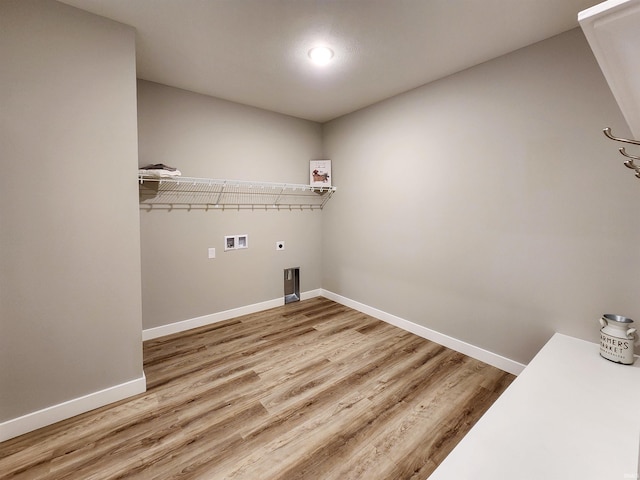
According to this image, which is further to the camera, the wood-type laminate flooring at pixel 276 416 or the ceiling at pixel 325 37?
the ceiling at pixel 325 37

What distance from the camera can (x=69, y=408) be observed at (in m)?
1.89

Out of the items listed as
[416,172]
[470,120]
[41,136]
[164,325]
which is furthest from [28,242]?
[470,120]

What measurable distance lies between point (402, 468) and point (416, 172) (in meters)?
2.48

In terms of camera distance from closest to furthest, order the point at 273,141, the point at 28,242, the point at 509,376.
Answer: the point at 28,242 → the point at 509,376 → the point at 273,141

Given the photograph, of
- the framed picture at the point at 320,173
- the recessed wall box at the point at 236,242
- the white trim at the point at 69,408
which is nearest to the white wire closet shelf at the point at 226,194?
the framed picture at the point at 320,173

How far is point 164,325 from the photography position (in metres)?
3.04

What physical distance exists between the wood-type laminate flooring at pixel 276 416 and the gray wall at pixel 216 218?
2.00 feet

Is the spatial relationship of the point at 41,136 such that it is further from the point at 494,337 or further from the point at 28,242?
the point at 494,337

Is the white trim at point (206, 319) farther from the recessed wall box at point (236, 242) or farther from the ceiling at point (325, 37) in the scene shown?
the ceiling at point (325, 37)

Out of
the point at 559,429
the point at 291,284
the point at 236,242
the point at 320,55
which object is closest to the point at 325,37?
the point at 320,55

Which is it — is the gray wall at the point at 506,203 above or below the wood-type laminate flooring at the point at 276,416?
above

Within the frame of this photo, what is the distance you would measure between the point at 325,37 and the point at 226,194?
77.7 inches

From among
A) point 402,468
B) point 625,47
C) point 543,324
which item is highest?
point 625,47

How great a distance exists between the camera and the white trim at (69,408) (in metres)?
1.73
